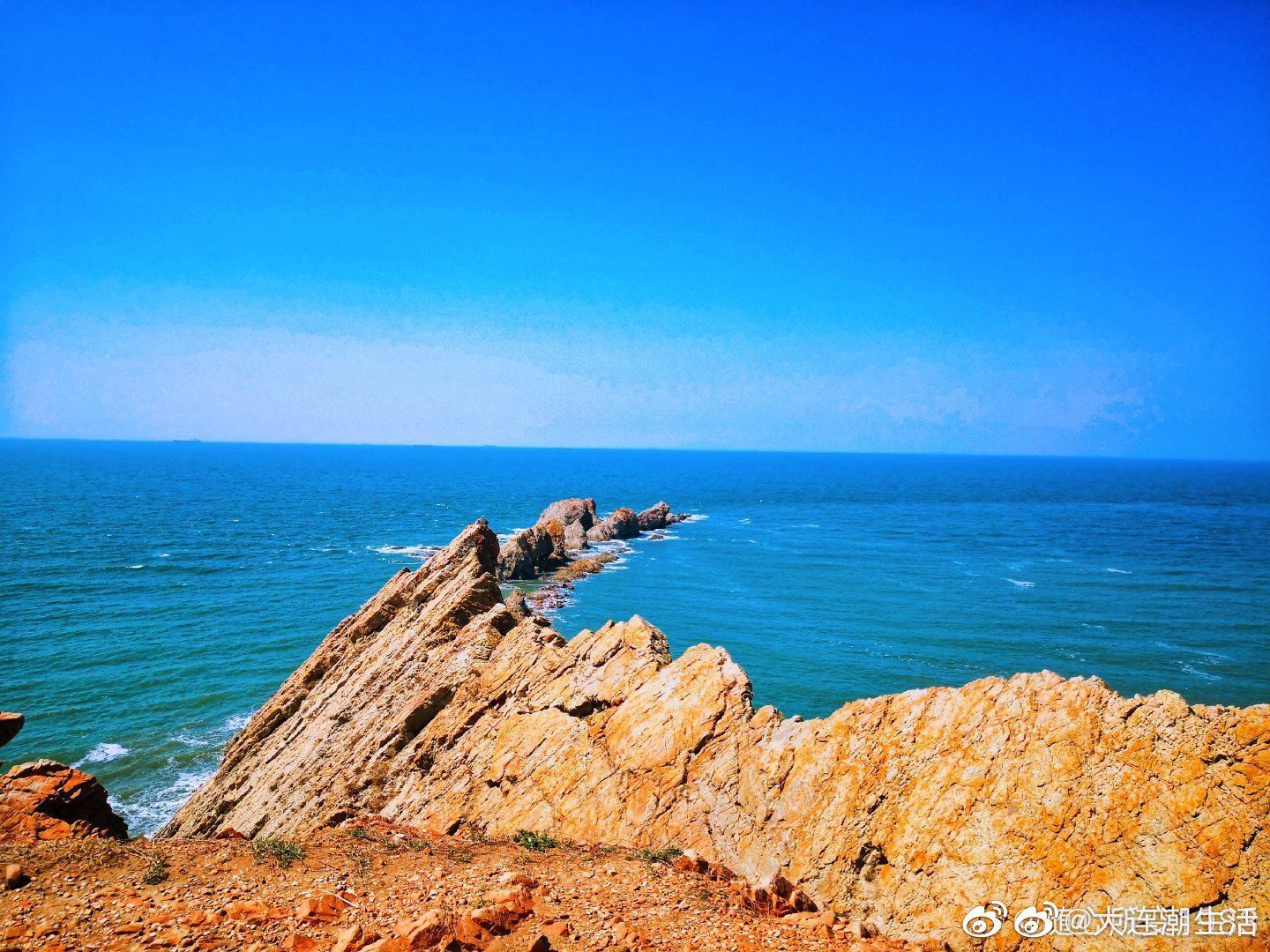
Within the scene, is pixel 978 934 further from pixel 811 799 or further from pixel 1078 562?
pixel 1078 562

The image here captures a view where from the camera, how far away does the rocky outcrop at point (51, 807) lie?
582 inches

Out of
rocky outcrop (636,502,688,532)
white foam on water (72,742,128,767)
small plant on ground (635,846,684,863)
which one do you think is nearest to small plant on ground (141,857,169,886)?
small plant on ground (635,846,684,863)

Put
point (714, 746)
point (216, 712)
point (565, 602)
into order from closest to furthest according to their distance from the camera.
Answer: point (714, 746)
point (216, 712)
point (565, 602)

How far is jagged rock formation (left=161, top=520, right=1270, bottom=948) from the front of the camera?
12.7 m

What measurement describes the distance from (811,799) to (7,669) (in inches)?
2133

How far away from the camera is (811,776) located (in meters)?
16.1

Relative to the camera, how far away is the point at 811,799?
51.6 feet

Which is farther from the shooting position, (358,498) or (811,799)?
(358,498)

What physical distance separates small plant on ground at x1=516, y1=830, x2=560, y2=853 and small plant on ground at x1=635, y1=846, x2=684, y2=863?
223cm

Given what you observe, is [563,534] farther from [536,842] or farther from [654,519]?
[536,842]

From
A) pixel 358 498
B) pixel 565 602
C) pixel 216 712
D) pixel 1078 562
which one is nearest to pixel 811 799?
pixel 216 712

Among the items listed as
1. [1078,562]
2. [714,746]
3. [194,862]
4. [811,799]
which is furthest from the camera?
[1078,562]

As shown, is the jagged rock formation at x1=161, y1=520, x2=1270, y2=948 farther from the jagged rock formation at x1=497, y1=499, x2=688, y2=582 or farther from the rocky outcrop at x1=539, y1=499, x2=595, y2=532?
the rocky outcrop at x1=539, y1=499, x2=595, y2=532

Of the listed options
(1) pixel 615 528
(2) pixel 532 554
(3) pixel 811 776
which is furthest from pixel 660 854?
(1) pixel 615 528
